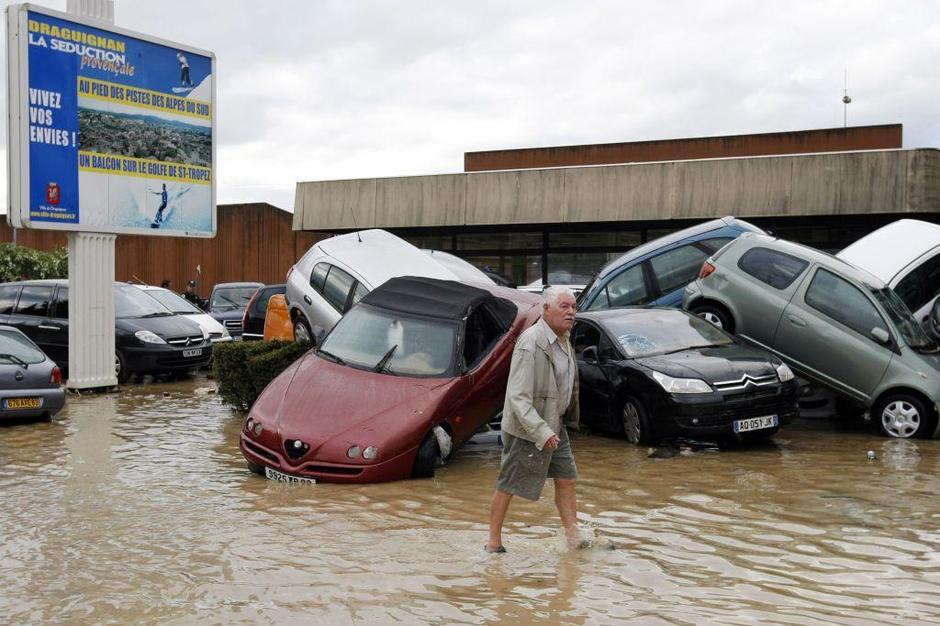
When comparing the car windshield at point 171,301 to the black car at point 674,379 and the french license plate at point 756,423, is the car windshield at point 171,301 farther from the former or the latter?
the french license plate at point 756,423

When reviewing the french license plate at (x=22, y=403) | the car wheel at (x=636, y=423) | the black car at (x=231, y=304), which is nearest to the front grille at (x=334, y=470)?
the car wheel at (x=636, y=423)

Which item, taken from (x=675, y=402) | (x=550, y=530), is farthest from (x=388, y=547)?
(x=675, y=402)

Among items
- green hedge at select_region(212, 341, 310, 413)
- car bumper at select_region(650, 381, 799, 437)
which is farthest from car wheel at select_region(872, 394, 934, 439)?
green hedge at select_region(212, 341, 310, 413)

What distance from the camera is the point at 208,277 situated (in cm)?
3759

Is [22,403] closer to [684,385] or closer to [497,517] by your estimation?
[684,385]

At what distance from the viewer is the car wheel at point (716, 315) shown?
42.6 ft

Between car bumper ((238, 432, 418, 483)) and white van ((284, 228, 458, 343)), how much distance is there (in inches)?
195

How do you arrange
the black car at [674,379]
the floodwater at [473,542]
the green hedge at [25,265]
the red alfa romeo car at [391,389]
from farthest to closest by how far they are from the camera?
the green hedge at [25,265] → the black car at [674,379] → the red alfa romeo car at [391,389] → the floodwater at [473,542]

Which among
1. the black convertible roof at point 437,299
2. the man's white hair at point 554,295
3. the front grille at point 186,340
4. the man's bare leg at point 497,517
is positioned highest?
the man's white hair at point 554,295

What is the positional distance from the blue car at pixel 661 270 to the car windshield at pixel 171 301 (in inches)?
329

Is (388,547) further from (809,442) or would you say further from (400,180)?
(400,180)

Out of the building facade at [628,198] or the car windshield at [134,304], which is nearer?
the car windshield at [134,304]

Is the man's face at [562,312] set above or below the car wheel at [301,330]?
above

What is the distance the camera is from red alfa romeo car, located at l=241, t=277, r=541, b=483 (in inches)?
359
